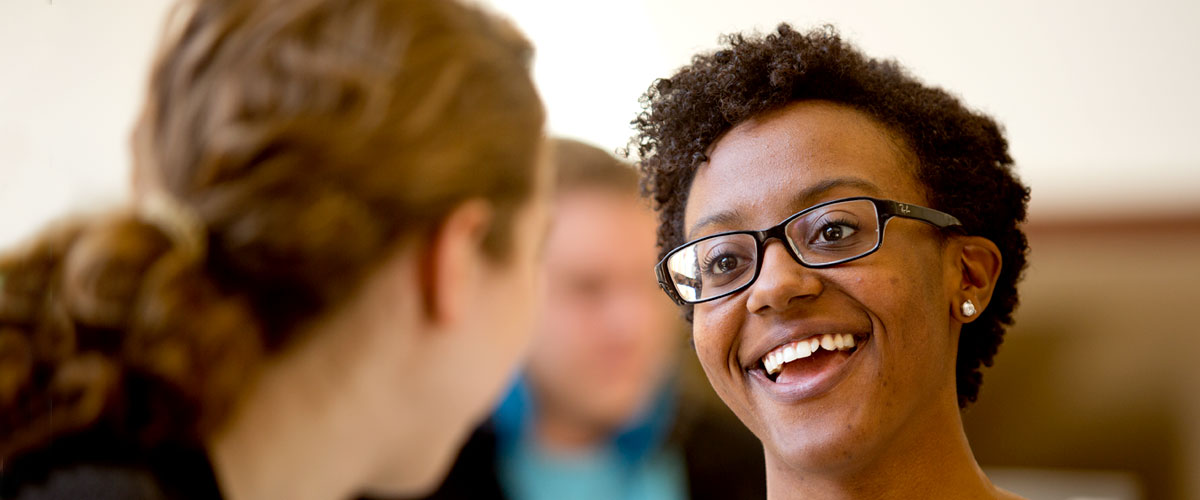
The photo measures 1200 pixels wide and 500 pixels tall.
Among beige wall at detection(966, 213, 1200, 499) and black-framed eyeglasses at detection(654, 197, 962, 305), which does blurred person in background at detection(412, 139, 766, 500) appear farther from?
black-framed eyeglasses at detection(654, 197, 962, 305)

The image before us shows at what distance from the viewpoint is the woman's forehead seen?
1.39 meters

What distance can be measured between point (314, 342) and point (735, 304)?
2.23 ft

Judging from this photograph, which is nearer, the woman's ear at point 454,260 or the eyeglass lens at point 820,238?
the woman's ear at point 454,260

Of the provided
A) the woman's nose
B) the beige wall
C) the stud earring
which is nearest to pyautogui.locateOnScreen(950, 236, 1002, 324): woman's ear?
the stud earring

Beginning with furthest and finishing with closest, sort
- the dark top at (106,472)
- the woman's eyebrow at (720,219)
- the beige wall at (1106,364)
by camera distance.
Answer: the beige wall at (1106,364) → the woman's eyebrow at (720,219) → the dark top at (106,472)

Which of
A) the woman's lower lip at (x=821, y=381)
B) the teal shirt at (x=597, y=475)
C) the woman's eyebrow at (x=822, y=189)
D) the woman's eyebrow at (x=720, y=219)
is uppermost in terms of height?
the woman's eyebrow at (x=822, y=189)

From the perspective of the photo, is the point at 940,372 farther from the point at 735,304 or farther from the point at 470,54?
the point at 470,54

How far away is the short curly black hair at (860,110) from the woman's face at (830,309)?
0.11ft

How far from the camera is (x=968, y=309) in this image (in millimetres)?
1427

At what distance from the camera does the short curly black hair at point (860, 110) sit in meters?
1.48

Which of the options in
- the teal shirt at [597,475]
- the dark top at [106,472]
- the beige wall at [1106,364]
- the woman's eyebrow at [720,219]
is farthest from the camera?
the beige wall at [1106,364]

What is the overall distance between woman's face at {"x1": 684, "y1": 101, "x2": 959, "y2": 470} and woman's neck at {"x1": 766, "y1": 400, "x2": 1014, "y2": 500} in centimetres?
2

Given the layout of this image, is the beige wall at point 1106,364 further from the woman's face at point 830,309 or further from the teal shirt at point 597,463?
the woman's face at point 830,309

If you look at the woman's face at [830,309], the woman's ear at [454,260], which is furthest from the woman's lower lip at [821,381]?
the woman's ear at [454,260]
